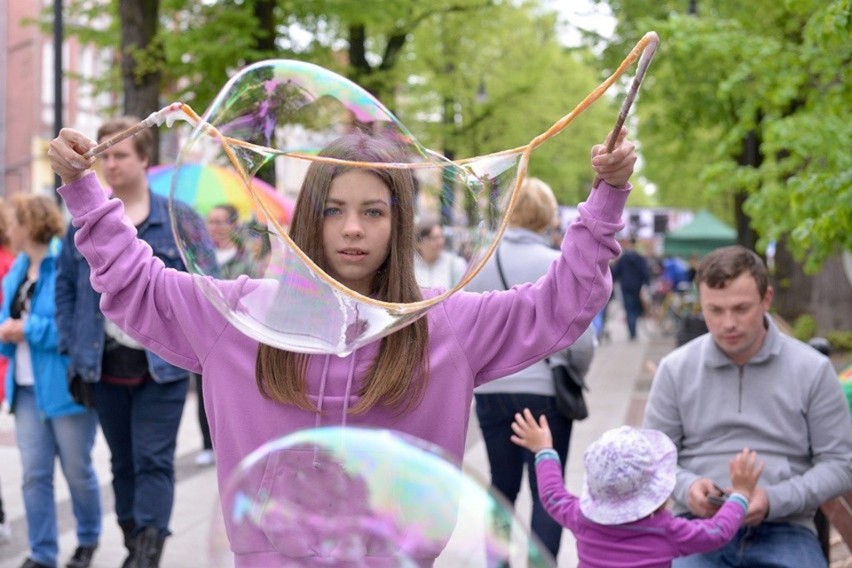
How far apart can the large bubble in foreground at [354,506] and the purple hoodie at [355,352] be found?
0.12 meters

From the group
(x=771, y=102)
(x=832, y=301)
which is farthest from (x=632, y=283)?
(x=771, y=102)

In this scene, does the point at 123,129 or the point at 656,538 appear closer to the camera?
the point at 656,538

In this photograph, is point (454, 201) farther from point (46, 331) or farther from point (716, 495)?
point (46, 331)

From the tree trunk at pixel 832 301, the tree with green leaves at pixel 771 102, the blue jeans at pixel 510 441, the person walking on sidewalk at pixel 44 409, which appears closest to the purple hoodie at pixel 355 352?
the tree with green leaves at pixel 771 102

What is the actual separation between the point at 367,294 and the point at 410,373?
201mm

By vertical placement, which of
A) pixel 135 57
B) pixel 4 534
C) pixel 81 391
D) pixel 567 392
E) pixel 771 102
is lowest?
pixel 4 534

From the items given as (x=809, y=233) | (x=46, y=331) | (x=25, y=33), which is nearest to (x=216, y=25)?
(x=46, y=331)

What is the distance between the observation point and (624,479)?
4070mm

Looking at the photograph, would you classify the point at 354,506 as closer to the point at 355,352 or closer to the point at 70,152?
the point at 355,352

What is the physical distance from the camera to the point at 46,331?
266 inches

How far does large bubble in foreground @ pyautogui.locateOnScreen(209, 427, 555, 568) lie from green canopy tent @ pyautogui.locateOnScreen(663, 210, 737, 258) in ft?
121

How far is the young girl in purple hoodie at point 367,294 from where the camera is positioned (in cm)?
278

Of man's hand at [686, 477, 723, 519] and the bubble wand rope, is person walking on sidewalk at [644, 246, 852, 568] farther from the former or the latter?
the bubble wand rope

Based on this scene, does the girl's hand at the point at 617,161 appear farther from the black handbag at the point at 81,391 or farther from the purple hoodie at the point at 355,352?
the black handbag at the point at 81,391
